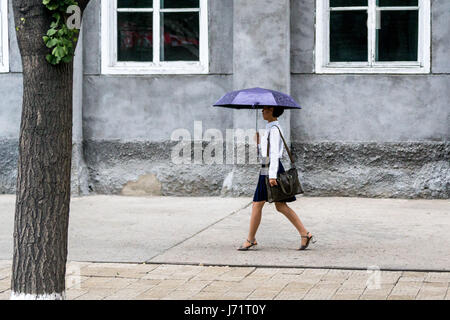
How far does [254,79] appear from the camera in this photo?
1247 centimetres

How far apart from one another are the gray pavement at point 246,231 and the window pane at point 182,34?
2.32 meters

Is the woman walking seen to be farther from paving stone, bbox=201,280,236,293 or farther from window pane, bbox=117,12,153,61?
window pane, bbox=117,12,153,61

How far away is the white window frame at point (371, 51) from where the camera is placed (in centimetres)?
1241

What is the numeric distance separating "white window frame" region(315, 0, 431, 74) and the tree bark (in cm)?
778

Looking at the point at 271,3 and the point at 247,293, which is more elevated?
the point at 271,3

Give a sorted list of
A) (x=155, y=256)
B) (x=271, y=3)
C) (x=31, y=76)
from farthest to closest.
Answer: (x=271, y=3) → (x=155, y=256) → (x=31, y=76)

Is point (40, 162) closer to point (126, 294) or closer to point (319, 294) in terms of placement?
point (126, 294)

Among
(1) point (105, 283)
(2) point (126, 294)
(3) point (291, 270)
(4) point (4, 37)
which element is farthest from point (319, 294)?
(4) point (4, 37)

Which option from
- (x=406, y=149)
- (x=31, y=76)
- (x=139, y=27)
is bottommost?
(x=406, y=149)

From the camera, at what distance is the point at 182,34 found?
1311 centimetres

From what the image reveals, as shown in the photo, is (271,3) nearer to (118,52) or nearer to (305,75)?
(305,75)
